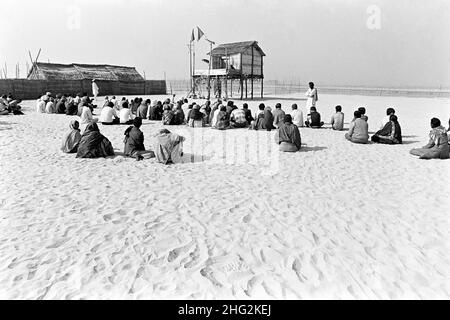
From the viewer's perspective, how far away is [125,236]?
4113 millimetres

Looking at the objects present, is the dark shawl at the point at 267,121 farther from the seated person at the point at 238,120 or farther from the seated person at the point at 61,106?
the seated person at the point at 61,106

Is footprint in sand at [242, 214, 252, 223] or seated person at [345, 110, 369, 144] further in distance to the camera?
seated person at [345, 110, 369, 144]

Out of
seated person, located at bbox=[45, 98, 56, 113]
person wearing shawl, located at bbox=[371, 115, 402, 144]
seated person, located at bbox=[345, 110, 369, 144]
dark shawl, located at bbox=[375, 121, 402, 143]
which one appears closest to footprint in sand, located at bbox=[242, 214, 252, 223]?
seated person, located at bbox=[345, 110, 369, 144]

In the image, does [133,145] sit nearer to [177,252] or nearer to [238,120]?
[177,252]

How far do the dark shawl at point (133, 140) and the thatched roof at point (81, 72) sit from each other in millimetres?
28054

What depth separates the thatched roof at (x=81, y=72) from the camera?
105 feet

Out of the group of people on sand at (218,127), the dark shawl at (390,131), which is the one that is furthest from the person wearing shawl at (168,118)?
the dark shawl at (390,131)

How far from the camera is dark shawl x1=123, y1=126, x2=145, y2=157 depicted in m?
8.12

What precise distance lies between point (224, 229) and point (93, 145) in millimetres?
5133

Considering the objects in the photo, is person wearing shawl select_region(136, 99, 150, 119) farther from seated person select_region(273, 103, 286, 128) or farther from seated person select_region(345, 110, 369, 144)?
seated person select_region(345, 110, 369, 144)

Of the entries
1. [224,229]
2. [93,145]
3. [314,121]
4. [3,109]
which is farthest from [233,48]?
[224,229]

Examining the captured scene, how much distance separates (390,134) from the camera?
10273mm

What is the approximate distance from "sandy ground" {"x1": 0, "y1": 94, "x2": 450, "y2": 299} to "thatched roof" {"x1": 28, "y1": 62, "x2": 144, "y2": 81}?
2780cm

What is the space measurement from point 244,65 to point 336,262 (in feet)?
93.5
